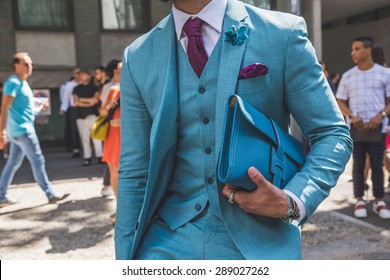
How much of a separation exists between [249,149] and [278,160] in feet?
0.40

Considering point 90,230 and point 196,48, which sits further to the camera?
point 90,230

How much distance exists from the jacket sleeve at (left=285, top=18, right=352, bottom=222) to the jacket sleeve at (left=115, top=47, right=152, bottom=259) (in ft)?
1.68

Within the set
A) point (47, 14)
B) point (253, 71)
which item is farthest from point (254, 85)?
point (47, 14)

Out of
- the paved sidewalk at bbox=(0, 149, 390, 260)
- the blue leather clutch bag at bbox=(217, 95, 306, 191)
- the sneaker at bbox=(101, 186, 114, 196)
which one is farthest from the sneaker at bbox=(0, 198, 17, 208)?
the blue leather clutch bag at bbox=(217, 95, 306, 191)

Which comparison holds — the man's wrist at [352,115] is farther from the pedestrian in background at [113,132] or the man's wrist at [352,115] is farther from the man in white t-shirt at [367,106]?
the pedestrian in background at [113,132]

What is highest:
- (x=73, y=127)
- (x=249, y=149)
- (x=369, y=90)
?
(x=249, y=149)

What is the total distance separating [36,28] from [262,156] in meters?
14.9

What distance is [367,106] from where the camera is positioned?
591cm

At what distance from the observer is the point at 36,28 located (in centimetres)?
1504

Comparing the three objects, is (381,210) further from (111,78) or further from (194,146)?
(194,146)

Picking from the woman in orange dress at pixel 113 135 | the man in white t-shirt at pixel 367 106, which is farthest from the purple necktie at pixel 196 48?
the man in white t-shirt at pixel 367 106

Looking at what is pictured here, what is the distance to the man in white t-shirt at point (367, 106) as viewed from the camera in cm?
584

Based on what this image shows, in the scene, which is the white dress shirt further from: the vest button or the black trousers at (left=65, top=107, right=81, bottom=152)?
the black trousers at (left=65, top=107, right=81, bottom=152)
